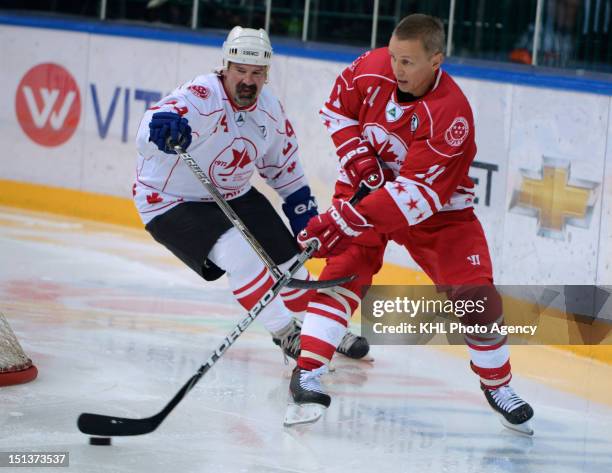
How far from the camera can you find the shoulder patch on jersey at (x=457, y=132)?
309 cm

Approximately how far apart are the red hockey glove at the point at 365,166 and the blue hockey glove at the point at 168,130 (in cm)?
43

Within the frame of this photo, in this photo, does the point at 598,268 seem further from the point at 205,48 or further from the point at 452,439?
the point at 205,48

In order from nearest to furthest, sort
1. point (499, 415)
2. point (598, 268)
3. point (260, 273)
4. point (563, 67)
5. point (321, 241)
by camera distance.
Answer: point (321, 241), point (499, 415), point (260, 273), point (598, 268), point (563, 67)

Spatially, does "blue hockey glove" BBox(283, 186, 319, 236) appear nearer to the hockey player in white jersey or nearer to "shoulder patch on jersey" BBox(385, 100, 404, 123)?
the hockey player in white jersey

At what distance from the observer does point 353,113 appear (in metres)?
3.31

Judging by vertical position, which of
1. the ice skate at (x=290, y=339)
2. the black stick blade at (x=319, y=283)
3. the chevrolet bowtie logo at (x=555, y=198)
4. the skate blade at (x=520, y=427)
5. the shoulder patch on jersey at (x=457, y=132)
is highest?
the shoulder patch on jersey at (x=457, y=132)

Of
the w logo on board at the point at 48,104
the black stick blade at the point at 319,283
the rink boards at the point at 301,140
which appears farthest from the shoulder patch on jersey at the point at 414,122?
the w logo on board at the point at 48,104

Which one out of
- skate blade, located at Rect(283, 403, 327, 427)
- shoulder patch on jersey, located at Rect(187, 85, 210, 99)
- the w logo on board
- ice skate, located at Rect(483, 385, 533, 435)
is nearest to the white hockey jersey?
shoulder patch on jersey, located at Rect(187, 85, 210, 99)

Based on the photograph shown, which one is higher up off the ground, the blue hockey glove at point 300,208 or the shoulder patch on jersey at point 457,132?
the shoulder patch on jersey at point 457,132

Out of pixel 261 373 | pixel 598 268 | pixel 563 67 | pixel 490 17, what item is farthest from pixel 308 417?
pixel 490 17

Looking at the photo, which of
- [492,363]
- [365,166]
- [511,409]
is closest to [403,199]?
[365,166]

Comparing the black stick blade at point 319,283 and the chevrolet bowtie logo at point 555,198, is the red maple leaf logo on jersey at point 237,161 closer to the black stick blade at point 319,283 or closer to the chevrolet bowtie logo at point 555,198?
the black stick blade at point 319,283

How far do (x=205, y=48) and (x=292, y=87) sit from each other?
1.90 ft

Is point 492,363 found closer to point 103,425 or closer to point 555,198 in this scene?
point 103,425
